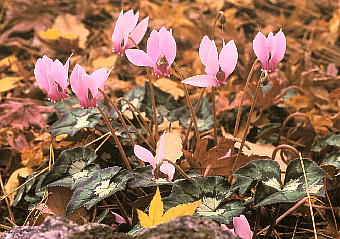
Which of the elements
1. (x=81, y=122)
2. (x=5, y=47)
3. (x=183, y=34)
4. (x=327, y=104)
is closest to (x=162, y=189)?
(x=81, y=122)

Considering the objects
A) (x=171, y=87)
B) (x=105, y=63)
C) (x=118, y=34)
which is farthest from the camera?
(x=105, y=63)

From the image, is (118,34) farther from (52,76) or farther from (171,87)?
(171,87)

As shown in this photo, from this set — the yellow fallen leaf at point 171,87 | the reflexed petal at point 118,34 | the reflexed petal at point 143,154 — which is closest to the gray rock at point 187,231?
the reflexed petal at point 143,154

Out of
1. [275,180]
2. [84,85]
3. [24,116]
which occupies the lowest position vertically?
[24,116]

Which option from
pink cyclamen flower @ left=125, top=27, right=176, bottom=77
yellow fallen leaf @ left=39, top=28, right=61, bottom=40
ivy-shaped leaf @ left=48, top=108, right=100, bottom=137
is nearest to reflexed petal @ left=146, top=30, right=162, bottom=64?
pink cyclamen flower @ left=125, top=27, right=176, bottom=77

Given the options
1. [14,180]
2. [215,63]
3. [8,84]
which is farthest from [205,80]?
[8,84]

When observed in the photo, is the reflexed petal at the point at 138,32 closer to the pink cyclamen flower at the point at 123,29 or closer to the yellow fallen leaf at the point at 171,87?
the pink cyclamen flower at the point at 123,29

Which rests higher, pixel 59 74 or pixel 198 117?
pixel 59 74
